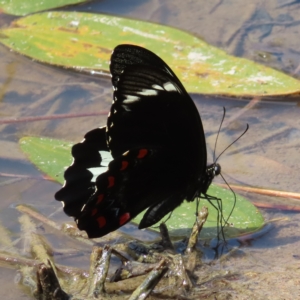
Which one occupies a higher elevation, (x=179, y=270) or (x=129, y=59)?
(x=129, y=59)

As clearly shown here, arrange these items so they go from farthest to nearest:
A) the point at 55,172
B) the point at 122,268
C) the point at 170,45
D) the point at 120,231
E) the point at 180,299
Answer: the point at 170,45 < the point at 55,172 < the point at 120,231 < the point at 122,268 < the point at 180,299

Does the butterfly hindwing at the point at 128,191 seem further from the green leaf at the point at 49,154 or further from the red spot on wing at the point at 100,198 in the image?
the green leaf at the point at 49,154

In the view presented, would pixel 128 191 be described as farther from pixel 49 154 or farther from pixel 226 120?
pixel 226 120

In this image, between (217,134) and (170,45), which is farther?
(170,45)

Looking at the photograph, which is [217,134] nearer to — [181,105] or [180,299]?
[181,105]

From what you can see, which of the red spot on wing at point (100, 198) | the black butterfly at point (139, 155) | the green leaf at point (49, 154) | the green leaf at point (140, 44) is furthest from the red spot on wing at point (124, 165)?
the green leaf at point (140, 44)

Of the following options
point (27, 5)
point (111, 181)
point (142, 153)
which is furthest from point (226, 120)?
point (27, 5)

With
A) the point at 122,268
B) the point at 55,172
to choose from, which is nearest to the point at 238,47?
the point at 55,172
